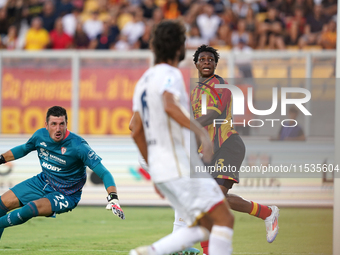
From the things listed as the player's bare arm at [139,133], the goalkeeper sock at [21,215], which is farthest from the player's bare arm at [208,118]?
the goalkeeper sock at [21,215]

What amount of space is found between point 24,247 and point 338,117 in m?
4.22

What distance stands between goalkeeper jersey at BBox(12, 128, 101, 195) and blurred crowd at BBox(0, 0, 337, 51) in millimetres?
7376

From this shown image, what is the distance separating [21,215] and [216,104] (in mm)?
2467

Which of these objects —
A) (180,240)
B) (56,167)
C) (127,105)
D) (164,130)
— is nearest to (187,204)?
(180,240)

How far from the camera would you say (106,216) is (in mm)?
10086

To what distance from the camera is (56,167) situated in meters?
6.39

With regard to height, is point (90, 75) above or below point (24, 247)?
above

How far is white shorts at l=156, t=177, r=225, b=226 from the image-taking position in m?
4.05

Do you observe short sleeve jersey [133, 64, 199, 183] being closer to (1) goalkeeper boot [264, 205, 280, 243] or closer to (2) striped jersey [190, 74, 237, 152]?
(2) striped jersey [190, 74, 237, 152]

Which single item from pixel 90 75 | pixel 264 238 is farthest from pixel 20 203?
pixel 90 75

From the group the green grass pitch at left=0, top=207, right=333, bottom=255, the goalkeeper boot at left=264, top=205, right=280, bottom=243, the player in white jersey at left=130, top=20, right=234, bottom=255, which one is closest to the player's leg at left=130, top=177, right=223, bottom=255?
the player in white jersey at left=130, top=20, right=234, bottom=255

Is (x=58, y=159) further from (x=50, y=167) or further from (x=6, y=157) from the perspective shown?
(x=6, y=157)

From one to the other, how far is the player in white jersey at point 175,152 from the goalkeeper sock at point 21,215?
7.29 ft

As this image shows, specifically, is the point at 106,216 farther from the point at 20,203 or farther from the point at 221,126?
the point at 221,126
